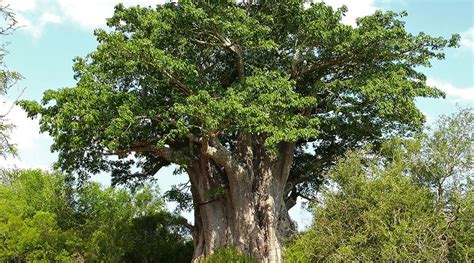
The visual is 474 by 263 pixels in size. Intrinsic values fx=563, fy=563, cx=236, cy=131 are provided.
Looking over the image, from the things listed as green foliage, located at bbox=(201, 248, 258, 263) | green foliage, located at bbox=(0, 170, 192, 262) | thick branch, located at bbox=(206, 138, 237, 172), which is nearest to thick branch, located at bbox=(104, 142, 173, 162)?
thick branch, located at bbox=(206, 138, 237, 172)

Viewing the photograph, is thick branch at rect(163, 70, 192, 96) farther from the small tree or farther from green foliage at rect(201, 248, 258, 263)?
the small tree

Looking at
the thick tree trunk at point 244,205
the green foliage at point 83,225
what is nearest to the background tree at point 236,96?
the thick tree trunk at point 244,205

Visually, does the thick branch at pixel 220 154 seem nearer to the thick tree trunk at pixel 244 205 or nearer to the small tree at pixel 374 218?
the thick tree trunk at pixel 244 205

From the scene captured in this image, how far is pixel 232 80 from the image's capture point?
19.1m

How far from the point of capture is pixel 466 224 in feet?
40.1

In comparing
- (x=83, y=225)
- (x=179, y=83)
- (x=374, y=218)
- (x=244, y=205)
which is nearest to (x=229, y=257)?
(x=244, y=205)

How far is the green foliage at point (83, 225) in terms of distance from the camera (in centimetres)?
2306

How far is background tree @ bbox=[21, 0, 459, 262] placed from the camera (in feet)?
49.9

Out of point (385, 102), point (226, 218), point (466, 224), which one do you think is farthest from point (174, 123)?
point (466, 224)

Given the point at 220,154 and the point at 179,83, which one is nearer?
the point at 179,83

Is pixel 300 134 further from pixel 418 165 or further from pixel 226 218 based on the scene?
pixel 226 218

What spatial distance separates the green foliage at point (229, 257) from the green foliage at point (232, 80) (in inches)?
118

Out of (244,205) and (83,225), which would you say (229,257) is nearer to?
(244,205)

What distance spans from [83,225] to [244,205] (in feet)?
36.1
